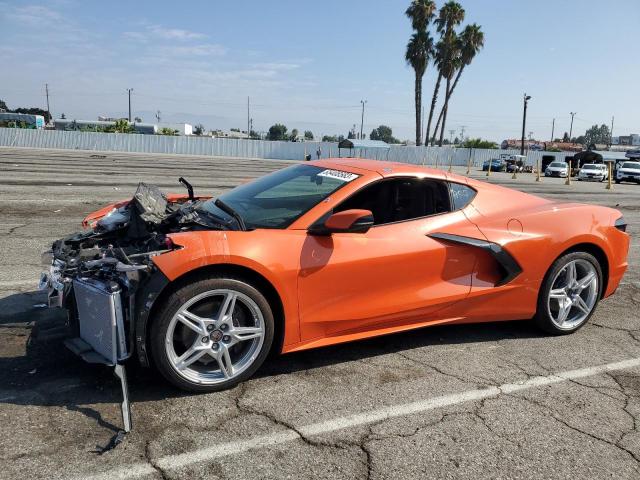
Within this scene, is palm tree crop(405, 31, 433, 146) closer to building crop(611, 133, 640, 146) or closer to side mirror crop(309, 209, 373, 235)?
side mirror crop(309, 209, 373, 235)

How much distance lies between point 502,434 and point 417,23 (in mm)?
54216

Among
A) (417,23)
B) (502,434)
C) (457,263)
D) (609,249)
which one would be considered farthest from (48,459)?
(417,23)

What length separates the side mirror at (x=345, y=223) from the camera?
3467 millimetres

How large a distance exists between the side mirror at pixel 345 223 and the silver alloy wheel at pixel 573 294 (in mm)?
1885

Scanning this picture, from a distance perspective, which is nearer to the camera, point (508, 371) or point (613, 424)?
point (613, 424)

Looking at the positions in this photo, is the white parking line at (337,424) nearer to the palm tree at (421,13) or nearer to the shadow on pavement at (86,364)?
the shadow on pavement at (86,364)

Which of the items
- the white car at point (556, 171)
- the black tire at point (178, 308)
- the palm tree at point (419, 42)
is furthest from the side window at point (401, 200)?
the palm tree at point (419, 42)

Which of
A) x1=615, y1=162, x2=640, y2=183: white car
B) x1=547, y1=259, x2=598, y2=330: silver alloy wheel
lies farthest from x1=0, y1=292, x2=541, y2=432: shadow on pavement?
x1=615, y1=162, x2=640, y2=183: white car

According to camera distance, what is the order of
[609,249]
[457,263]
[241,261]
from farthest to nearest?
[609,249], [457,263], [241,261]

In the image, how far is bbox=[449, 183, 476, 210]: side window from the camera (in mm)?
4234

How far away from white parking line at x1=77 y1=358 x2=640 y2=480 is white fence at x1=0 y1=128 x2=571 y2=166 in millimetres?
39078

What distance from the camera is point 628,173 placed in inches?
1272

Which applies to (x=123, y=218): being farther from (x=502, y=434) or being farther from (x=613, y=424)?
(x=613, y=424)

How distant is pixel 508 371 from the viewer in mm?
3834
